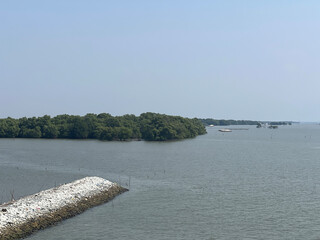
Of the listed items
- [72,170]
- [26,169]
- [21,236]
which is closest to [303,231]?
[21,236]

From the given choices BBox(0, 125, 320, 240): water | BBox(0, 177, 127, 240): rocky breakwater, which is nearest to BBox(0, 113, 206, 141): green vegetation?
BBox(0, 125, 320, 240): water

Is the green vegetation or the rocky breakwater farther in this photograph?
the green vegetation

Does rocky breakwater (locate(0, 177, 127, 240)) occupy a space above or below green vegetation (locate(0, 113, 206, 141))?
below

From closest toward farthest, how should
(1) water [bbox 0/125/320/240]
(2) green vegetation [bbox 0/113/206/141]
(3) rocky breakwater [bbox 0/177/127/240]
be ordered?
(3) rocky breakwater [bbox 0/177/127/240] → (1) water [bbox 0/125/320/240] → (2) green vegetation [bbox 0/113/206/141]

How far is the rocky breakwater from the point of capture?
3569 centimetres

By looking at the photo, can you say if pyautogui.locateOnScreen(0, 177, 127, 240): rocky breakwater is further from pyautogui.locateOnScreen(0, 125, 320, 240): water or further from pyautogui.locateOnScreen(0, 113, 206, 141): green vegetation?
pyautogui.locateOnScreen(0, 113, 206, 141): green vegetation

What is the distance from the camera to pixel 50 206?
4200 centimetres

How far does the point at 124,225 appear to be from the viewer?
38.8 metres

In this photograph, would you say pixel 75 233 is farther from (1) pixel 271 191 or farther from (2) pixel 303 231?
(1) pixel 271 191

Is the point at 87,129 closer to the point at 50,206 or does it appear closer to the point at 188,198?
the point at 188,198

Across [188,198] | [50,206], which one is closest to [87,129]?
[188,198]

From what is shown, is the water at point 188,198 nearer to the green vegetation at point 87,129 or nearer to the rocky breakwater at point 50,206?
the rocky breakwater at point 50,206

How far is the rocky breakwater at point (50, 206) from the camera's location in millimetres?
35688

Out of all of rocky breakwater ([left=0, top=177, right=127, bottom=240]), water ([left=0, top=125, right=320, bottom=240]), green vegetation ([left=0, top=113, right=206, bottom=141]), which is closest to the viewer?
rocky breakwater ([left=0, top=177, right=127, bottom=240])
